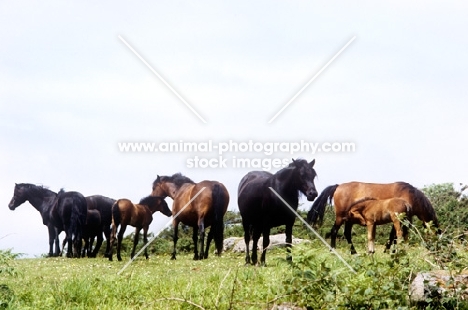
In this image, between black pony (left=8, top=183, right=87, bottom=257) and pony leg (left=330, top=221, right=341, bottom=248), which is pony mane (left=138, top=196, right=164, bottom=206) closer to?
black pony (left=8, top=183, right=87, bottom=257)

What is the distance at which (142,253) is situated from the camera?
19.8 m

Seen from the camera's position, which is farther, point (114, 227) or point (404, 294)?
point (114, 227)

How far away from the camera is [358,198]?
1784cm

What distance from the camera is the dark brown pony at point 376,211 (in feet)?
52.2

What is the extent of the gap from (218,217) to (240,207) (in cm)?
316

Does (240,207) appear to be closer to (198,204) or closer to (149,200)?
(198,204)

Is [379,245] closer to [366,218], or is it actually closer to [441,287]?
[366,218]

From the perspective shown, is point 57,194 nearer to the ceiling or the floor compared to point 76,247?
nearer to the ceiling

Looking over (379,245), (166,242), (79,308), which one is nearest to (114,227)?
(166,242)

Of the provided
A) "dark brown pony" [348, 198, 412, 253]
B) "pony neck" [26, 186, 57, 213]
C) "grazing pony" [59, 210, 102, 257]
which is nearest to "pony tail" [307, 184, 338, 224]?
"dark brown pony" [348, 198, 412, 253]

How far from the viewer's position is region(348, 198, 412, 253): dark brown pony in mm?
15901

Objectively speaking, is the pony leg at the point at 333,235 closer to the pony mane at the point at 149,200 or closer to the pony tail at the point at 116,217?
the pony tail at the point at 116,217

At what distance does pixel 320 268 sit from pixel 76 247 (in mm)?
15561

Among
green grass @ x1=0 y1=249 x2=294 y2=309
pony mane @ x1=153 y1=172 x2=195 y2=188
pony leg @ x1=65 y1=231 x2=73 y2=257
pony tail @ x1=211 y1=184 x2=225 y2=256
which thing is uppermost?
pony mane @ x1=153 y1=172 x2=195 y2=188
